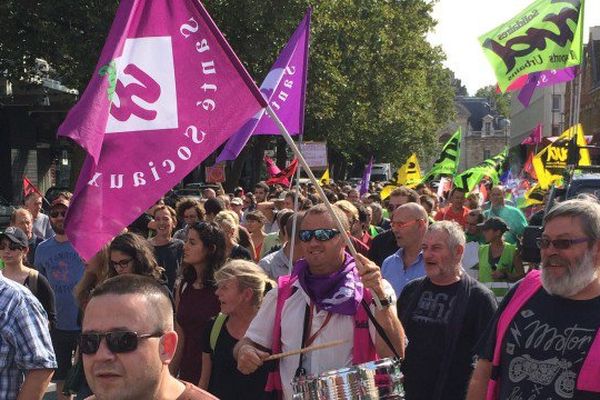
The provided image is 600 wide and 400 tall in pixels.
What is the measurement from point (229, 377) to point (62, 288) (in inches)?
114

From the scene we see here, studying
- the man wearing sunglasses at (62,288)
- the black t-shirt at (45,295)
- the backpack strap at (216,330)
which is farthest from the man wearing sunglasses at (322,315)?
the man wearing sunglasses at (62,288)

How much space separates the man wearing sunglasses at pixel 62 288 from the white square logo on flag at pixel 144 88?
296 cm

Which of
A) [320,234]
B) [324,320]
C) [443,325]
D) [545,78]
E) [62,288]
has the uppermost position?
[545,78]

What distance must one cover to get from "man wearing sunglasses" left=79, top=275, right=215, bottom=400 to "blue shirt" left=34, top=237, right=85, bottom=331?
Answer: 4905mm

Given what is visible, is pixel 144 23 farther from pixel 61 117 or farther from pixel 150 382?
pixel 61 117

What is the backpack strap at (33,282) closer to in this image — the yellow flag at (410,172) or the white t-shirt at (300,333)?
the white t-shirt at (300,333)

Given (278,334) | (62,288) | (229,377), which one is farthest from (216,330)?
(62,288)

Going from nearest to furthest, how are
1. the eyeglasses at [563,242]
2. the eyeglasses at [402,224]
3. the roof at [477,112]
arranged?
the eyeglasses at [563,242] < the eyeglasses at [402,224] < the roof at [477,112]

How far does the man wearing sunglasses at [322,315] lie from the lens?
4.41 metres

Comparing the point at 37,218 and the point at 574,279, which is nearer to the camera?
the point at 574,279

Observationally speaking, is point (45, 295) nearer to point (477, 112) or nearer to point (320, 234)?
point (320, 234)

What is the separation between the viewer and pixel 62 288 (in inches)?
310

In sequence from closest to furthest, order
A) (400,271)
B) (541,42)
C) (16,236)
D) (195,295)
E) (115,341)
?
1. (115,341)
2. (195,295)
3. (400,271)
4. (16,236)
5. (541,42)

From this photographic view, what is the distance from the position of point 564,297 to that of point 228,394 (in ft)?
6.92
